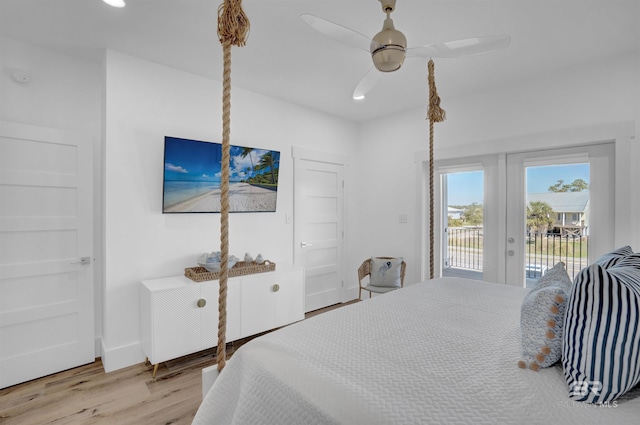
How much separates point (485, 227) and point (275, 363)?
305 cm

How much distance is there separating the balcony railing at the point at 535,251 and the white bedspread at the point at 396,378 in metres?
1.92

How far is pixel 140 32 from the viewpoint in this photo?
7.57 feet

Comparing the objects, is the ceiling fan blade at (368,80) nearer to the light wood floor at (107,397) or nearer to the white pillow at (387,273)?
the white pillow at (387,273)

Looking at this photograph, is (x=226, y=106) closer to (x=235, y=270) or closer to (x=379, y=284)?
(x=235, y=270)

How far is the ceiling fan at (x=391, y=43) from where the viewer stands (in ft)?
5.15

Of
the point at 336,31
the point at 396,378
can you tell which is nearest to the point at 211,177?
the point at 336,31

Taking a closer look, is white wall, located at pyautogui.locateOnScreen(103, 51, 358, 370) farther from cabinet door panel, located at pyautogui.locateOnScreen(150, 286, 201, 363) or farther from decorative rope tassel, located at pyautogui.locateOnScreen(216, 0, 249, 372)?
decorative rope tassel, located at pyautogui.locateOnScreen(216, 0, 249, 372)

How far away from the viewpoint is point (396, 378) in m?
0.99

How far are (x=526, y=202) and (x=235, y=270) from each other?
9.46 feet

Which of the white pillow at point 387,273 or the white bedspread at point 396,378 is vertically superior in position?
the white bedspread at point 396,378

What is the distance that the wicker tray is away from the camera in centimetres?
271

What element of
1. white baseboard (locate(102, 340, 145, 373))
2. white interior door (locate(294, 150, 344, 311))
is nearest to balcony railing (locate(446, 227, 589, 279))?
white interior door (locate(294, 150, 344, 311))

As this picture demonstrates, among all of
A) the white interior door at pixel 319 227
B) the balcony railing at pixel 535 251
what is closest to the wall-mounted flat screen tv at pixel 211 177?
the white interior door at pixel 319 227

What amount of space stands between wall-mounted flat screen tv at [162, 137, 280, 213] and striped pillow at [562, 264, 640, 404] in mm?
2772
